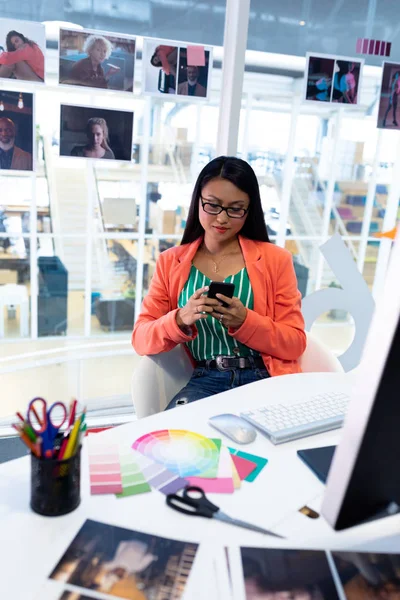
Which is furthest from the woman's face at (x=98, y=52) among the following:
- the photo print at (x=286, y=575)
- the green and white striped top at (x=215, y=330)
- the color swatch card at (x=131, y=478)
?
the photo print at (x=286, y=575)

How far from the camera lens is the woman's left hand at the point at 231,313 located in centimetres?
170

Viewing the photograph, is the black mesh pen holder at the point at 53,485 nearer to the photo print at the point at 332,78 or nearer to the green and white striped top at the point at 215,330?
the green and white striped top at the point at 215,330

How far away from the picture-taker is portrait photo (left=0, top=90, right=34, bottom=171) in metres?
2.35

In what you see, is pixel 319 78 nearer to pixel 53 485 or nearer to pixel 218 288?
pixel 218 288

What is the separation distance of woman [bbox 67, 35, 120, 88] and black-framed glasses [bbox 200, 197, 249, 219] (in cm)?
89

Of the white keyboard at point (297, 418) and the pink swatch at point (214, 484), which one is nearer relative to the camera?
the pink swatch at point (214, 484)

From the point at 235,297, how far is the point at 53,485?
1029 mm

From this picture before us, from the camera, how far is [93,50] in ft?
7.72

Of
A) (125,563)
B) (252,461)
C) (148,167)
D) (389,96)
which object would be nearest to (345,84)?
(389,96)

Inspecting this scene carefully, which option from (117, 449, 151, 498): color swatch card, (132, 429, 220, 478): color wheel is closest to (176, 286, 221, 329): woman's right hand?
(132, 429, 220, 478): color wheel

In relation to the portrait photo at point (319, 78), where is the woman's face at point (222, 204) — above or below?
below

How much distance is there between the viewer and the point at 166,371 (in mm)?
1890

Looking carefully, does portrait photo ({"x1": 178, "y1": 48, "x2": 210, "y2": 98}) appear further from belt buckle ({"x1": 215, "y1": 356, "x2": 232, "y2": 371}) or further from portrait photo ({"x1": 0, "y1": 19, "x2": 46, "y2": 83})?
belt buckle ({"x1": 215, "y1": 356, "x2": 232, "y2": 371})

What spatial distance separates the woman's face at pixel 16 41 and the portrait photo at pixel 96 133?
0.28 metres
